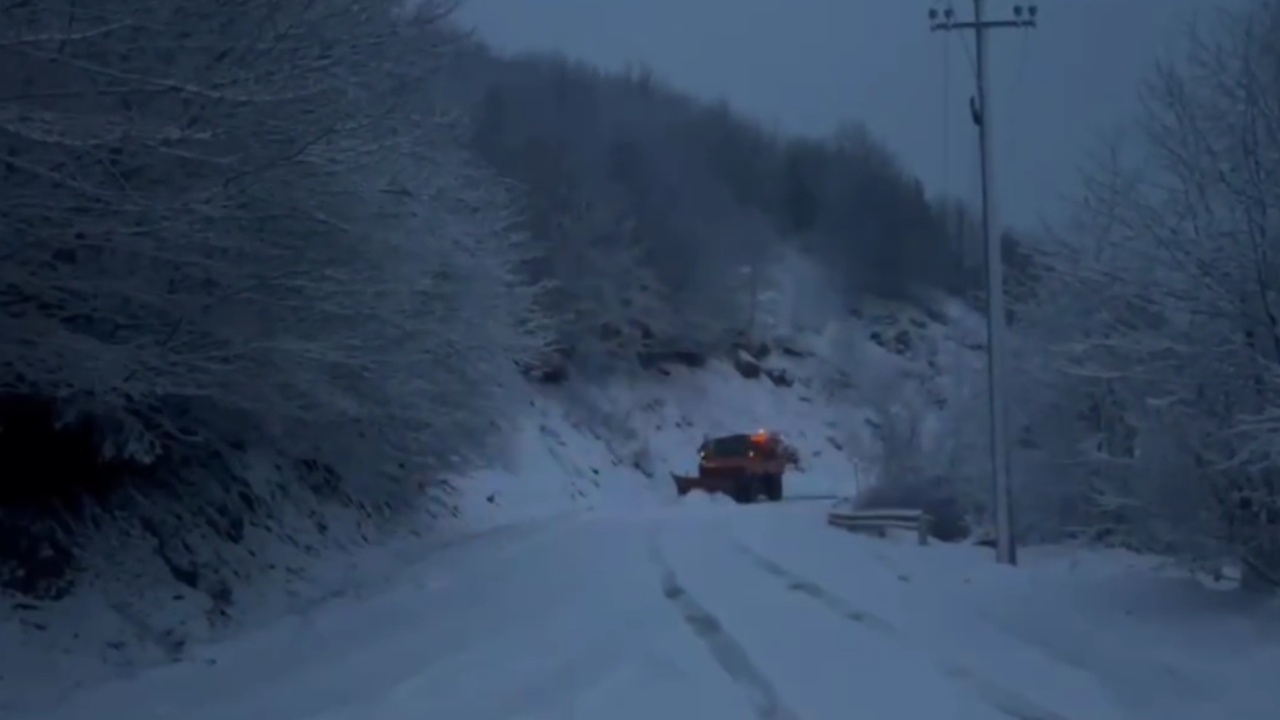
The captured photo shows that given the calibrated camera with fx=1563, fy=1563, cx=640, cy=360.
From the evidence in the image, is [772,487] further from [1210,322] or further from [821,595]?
[1210,322]

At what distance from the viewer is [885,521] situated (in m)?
29.9

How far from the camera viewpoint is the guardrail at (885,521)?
27.4 meters

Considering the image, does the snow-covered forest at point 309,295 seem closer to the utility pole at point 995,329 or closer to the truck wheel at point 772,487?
the utility pole at point 995,329

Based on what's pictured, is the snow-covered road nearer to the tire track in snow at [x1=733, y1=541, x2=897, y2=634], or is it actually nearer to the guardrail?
the tire track in snow at [x1=733, y1=541, x2=897, y2=634]

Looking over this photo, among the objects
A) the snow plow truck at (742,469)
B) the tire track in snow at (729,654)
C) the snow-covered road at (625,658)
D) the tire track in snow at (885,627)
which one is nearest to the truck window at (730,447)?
the snow plow truck at (742,469)

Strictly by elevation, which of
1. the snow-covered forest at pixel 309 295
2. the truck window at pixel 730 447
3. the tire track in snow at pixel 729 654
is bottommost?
the truck window at pixel 730 447

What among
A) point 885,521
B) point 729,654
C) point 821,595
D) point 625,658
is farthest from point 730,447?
point 625,658

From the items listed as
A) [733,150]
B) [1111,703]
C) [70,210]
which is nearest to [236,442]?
[70,210]

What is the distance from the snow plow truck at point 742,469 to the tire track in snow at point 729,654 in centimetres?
3040

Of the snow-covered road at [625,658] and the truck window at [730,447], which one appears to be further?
the truck window at [730,447]

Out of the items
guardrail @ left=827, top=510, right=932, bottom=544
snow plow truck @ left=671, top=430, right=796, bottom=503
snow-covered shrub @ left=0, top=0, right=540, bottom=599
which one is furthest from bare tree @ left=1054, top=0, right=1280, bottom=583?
snow plow truck @ left=671, top=430, right=796, bottom=503

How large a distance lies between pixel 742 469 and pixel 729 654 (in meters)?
36.8

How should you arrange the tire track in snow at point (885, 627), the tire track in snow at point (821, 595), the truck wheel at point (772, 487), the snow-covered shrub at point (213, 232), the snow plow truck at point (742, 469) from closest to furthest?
the tire track in snow at point (885, 627)
the snow-covered shrub at point (213, 232)
the tire track in snow at point (821, 595)
the snow plow truck at point (742, 469)
the truck wheel at point (772, 487)

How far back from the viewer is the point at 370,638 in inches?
595
